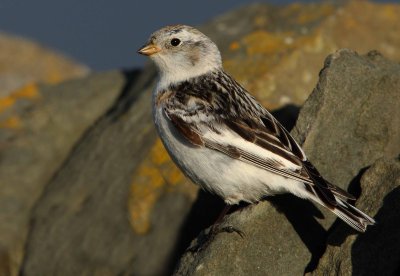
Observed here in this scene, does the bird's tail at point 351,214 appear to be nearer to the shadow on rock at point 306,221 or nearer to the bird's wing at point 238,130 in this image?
the bird's wing at point 238,130

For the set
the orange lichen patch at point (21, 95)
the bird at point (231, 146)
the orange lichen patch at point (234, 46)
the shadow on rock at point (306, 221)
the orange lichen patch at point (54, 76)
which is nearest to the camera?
the bird at point (231, 146)

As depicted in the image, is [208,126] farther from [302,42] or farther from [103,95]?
[103,95]

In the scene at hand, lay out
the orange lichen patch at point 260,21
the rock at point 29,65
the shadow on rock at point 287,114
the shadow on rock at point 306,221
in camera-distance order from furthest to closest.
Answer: the rock at point 29,65 < the orange lichen patch at point 260,21 < the shadow on rock at point 287,114 < the shadow on rock at point 306,221

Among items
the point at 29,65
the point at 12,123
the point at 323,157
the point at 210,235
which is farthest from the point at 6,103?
the point at 323,157

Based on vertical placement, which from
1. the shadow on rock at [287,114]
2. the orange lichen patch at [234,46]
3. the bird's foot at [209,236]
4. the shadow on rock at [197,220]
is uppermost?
the orange lichen patch at [234,46]

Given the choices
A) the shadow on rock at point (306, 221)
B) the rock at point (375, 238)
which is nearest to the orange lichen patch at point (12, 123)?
the shadow on rock at point (306, 221)

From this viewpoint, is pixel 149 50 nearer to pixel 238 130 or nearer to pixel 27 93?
pixel 238 130
